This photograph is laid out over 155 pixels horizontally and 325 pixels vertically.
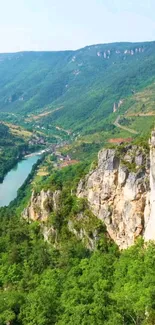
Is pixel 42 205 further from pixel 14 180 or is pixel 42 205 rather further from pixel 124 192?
pixel 14 180

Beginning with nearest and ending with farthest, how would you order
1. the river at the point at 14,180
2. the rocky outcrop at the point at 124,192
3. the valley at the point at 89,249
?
the valley at the point at 89,249
the rocky outcrop at the point at 124,192
the river at the point at 14,180

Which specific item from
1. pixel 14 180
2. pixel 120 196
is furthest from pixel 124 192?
Answer: pixel 14 180

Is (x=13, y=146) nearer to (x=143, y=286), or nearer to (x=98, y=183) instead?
(x=98, y=183)

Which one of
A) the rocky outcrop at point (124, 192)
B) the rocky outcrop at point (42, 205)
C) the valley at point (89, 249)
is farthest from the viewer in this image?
the rocky outcrop at point (42, 205)

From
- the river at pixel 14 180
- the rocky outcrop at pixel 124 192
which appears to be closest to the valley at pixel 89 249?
the rocky outcrop at pixel 124 192

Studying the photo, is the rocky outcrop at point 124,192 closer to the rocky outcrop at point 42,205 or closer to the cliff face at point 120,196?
the cliff face at point 120,196

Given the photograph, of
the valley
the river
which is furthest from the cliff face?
the river
